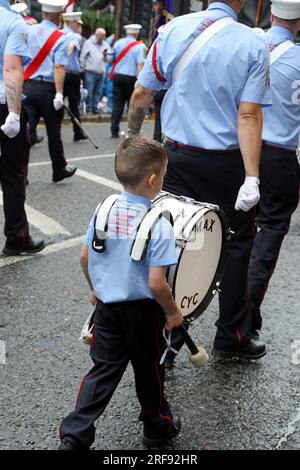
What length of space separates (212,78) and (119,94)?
847 cm

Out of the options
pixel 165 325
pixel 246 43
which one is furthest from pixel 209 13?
pixel 165 325

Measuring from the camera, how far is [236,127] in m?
3.18

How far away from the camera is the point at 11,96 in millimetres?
4605

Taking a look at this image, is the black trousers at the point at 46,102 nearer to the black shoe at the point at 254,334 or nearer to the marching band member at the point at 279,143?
the marching band member at the point at 279,143

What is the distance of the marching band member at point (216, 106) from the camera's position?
3.08m

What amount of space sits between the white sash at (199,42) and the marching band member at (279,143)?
0.73m

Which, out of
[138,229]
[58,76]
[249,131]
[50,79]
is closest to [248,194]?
[249,131]

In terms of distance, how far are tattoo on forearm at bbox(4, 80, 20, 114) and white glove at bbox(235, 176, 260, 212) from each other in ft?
6.86

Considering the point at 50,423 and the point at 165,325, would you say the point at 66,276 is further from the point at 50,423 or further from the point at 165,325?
the point at 165,325

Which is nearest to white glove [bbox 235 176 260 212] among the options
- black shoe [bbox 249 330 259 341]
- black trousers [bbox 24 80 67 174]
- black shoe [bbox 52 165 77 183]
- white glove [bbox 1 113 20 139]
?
black shoe [bbox 249 330 259 341]

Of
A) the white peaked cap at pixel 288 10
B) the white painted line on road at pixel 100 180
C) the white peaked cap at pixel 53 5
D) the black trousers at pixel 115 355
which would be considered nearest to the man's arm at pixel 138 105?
the white peaked cap at pixel 288 10

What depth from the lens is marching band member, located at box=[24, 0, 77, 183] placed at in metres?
7.37

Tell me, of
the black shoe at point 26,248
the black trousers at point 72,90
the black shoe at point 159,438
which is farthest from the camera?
the black trousers at point 72,90

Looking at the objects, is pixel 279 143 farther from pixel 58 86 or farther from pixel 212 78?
pixel 58 86
